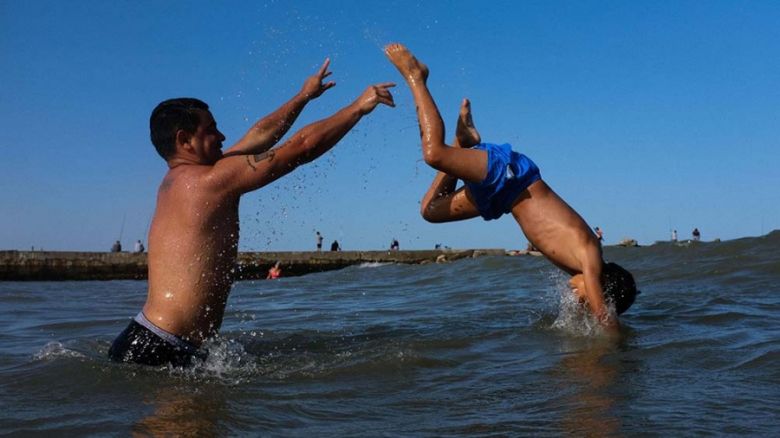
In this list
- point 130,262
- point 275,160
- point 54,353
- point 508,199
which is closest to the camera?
point 275,160

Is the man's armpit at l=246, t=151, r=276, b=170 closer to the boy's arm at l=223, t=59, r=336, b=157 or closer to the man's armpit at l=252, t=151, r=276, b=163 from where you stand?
the man's armpit at l=252, t=151, r=276, b=163

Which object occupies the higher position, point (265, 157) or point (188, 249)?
point (265, 157)

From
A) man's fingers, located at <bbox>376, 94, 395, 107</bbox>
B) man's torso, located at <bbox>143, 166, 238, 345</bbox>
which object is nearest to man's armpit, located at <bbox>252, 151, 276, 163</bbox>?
man's torso, located at <bbox>143, 166, 238, 345</bbox>

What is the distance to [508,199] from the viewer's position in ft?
21.1

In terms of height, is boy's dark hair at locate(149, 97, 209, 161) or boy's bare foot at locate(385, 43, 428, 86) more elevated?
boy's bare foot at locate(385, 43, 428, 86)

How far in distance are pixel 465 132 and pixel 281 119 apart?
164 centimetres

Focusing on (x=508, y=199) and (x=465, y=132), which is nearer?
(x=508, y=199)

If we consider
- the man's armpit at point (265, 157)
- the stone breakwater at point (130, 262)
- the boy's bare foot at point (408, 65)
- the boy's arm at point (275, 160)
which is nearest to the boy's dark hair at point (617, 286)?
the boy's bare foot at point (408, 65)

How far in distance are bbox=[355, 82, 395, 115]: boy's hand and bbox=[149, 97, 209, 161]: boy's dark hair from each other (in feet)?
3.22

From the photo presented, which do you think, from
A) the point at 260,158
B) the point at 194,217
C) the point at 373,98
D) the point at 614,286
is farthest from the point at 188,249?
the point at 614,286

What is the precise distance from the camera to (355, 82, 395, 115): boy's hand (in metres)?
4.88

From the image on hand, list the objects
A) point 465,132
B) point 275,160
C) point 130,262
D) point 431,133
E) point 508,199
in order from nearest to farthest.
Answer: point 275,160, point 431,133, point 508,199, point 465,132, point 130,262

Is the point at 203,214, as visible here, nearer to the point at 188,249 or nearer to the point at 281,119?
the point at 188,249

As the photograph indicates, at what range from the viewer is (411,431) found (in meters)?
3.33
